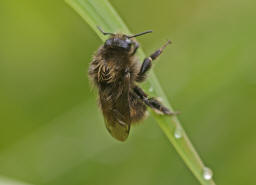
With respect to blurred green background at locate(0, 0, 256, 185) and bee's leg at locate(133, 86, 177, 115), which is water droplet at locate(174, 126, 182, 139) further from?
blurred green background at locate(0, 0, 256, 185)

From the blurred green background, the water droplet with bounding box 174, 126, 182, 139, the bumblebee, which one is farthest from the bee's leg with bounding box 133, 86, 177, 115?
the blurred green background

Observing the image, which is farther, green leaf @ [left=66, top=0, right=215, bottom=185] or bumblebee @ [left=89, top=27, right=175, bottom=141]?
bumblebee @ [left=89, top=27, right=175, bottom=141]

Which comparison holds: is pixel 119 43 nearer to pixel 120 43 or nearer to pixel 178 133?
pixel 120 43

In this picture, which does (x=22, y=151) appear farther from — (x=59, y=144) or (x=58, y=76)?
(x=58, y=76)

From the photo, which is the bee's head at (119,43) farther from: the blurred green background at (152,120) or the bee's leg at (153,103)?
the blurred green background at (152,120)

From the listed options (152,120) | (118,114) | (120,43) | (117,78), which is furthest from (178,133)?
(152,120)

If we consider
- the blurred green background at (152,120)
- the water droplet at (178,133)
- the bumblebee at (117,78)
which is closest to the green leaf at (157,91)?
the water droplet at (178,133)

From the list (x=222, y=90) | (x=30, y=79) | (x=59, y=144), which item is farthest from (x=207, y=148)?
(x=30, y=79)
